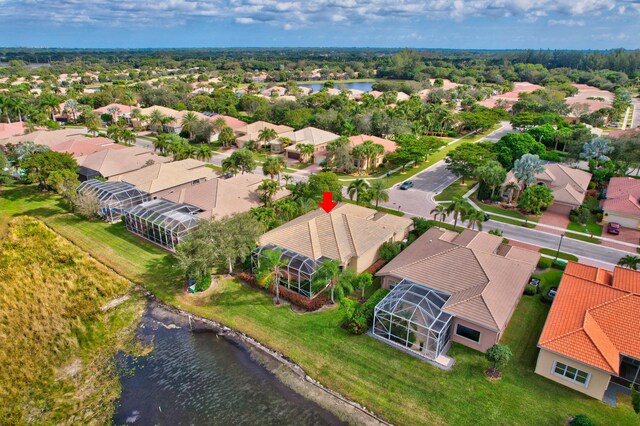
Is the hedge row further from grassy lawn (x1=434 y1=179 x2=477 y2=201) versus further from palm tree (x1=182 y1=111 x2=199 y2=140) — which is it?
palm tree (x1=182 y1=111 x2=199 y2=140)

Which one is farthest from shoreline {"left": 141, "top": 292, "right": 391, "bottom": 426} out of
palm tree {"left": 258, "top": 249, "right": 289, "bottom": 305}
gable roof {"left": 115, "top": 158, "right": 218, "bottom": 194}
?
gable roof {"left": 115, "top": 158, "right": 218, "bottom": 194}

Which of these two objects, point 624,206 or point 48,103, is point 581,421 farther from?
point 48,103

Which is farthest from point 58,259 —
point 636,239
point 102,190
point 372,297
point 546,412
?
point 636,239

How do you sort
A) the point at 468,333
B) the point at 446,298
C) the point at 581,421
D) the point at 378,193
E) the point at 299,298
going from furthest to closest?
1. the point at 378,193
2. the point at 299,298
3. the point at 446,298
4. the point at 468,333
5. the point at 581,421

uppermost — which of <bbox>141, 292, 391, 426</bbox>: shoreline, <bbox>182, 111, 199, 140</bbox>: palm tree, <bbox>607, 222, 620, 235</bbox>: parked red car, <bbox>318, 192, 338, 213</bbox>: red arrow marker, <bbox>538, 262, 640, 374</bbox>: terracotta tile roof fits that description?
<bbox>182, 111, 199, 140</bbox>: palm tree

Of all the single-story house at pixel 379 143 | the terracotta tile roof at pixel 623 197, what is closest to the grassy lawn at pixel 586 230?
the terracotta tile roof at pixel 623 197

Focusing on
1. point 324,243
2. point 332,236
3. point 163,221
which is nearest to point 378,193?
point 332,236
